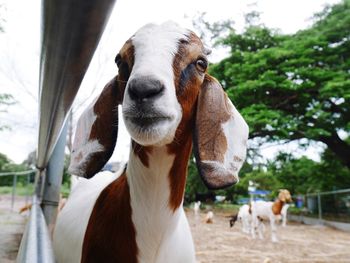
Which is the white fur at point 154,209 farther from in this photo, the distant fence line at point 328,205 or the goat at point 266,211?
the distant fence line at point 328,205

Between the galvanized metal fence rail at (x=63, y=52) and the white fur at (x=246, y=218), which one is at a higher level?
the galvanized metal fence rail at (x=63, y=52)

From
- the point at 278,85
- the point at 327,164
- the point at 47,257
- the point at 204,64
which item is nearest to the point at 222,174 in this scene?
the point at 204,64

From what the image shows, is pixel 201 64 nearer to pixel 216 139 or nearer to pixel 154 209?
pixel 216 139

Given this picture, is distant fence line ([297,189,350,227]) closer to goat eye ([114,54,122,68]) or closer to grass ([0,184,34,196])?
grass ([0,184,34,196])

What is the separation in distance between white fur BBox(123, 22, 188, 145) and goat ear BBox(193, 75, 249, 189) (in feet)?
0.57

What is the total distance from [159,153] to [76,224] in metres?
0.70

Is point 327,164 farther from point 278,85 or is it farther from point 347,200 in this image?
point 278,85

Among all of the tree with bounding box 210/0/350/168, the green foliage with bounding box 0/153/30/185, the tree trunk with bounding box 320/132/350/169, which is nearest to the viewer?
the green foliage with bounding box 0/153/30/185

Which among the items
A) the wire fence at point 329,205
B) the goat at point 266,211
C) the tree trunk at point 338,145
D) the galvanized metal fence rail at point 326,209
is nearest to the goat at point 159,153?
the goat at point 266,211

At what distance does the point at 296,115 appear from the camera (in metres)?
12.8

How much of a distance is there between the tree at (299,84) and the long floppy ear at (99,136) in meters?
9.51

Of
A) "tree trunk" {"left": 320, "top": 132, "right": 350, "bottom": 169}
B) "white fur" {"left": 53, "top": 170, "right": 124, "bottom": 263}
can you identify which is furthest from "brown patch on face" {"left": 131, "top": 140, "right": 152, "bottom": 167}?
"tree trunk" {"left": 320, "top": 132, "right": 350, "bottom": 169}

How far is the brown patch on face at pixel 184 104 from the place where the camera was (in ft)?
4.40

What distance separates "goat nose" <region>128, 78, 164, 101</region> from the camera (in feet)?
3.63
